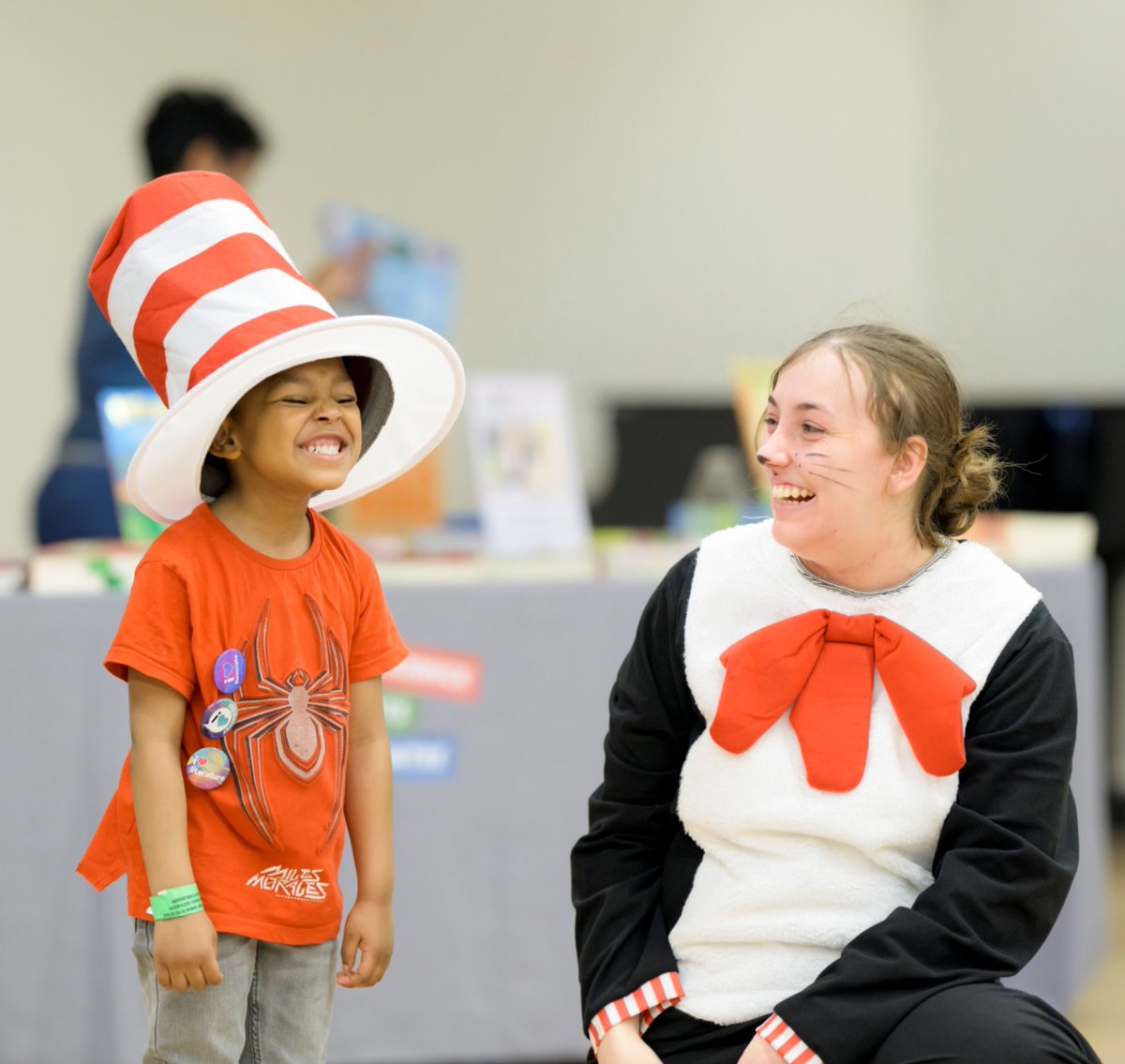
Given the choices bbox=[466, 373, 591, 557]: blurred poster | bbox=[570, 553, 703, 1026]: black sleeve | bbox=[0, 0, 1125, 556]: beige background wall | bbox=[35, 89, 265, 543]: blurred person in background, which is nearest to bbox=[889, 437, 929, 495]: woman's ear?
bbox=[570, 553, 703, 1026]: black sleeve

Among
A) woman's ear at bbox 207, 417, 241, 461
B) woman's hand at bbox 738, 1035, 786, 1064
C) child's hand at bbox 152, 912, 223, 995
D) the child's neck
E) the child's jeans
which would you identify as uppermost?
woman's ear at bbox 207, 417, 241, 461

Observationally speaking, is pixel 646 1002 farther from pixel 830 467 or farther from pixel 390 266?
pixel 390 266

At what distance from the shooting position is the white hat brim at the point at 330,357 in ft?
4.20

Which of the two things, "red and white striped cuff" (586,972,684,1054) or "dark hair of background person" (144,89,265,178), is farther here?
"dark hair of background person" (144,89,265,178)

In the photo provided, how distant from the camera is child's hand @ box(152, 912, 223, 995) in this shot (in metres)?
1.27

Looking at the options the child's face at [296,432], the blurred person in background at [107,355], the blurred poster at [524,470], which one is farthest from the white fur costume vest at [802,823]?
the blurred person in background at [107,355]

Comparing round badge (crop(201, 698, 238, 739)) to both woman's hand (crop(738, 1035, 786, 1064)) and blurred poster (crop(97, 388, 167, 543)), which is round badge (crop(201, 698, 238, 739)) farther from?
blurred poster (crop(97, 388, 167, 543))

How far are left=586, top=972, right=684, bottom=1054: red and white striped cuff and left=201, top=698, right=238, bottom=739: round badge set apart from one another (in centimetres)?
43

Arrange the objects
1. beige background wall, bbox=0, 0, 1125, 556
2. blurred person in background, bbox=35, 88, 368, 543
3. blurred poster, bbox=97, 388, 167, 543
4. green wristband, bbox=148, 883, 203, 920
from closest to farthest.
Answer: green wristband, bbox=148, 883, 203, 920 < blurred poster, bbox=97, 388, 167, 543 < blurred person in background, bbox=35, 88, 368, 543 < beige background wall, bbox=0, 0, 1125, 556

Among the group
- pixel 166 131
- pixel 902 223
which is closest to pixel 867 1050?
pixel 166 131

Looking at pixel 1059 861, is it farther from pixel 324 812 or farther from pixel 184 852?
pixel 184 852

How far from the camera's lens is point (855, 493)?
54.8 inches

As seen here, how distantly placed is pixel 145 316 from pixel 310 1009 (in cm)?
63

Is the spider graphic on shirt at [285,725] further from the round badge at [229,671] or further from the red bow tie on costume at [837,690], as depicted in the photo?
the red bow tie on costume at [837,690]
